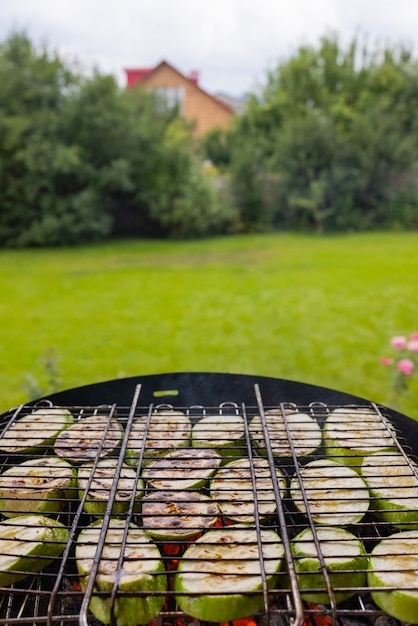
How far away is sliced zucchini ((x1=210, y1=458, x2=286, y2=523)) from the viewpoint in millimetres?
1344

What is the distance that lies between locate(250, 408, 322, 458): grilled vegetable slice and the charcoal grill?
31mm

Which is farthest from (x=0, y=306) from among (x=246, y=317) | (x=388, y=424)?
(x=388, y=424)

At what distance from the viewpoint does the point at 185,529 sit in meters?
1.28

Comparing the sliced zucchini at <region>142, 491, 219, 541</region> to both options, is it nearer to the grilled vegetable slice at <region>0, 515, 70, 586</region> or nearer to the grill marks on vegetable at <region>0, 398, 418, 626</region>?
the grill marks on vegetable at <region>0, 398, 418, 626</region>

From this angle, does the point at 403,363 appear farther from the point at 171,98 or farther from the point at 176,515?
the point at 171,98

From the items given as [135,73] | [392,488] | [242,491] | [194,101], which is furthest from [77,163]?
[135,73]

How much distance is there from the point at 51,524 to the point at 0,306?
21.9 ft

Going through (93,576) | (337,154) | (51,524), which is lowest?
(51,524)

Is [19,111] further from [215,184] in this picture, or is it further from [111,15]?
[215,184]

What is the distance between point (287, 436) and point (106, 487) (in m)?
0.63

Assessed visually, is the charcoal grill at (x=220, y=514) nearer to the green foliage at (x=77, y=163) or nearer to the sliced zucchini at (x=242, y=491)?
the sliced zucchini at (x=242, y=491)

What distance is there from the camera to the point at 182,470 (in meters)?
1.51

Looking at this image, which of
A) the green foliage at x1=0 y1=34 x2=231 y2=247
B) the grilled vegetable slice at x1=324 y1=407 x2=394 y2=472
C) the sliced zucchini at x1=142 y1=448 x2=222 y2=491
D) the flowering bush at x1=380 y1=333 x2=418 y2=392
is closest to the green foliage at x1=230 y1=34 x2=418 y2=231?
the green foliage at x1=0 y1=34 x2=231 y2=247

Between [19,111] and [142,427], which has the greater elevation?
[19,111]
